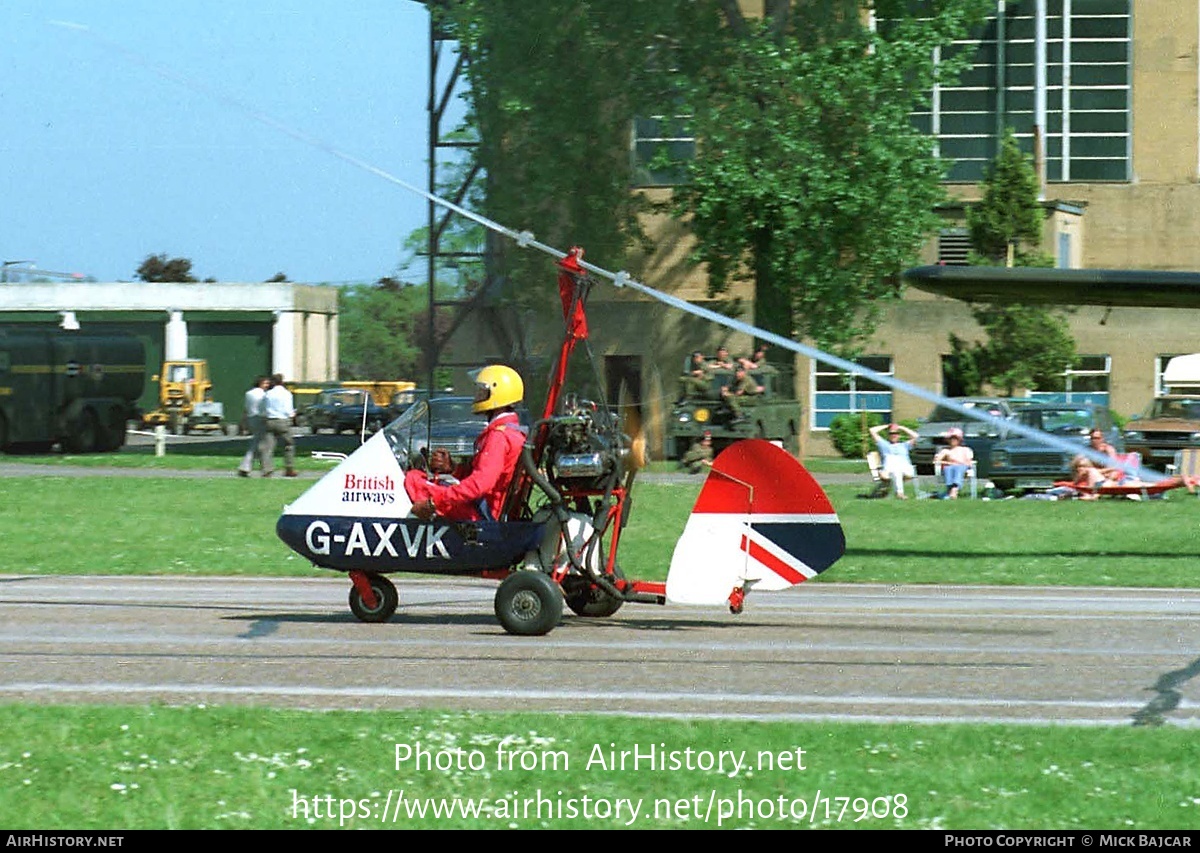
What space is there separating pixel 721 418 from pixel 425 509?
23.3 metres

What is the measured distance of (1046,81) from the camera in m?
52.3

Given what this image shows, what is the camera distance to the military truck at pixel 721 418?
119 ft

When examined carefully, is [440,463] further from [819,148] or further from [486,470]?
[819,148]

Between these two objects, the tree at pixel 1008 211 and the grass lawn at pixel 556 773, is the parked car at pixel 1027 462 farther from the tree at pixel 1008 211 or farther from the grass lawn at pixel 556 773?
the grass lawn at pixel 556 773

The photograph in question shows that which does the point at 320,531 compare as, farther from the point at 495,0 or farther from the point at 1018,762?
the point at 495,0

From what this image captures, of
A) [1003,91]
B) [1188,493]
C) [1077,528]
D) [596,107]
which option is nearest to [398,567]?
Result: [1077,528]

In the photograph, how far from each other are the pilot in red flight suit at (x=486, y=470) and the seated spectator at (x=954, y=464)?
1797 centimetres

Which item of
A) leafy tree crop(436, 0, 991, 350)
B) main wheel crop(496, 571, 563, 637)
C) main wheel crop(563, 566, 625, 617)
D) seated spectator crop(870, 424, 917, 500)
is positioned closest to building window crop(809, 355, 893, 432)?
leafy tree crop(436, 0, 991, 350)

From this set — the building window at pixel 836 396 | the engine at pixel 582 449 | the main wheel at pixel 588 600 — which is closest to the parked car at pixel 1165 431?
the building window at pixel 836 396

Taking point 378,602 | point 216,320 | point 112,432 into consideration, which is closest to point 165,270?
point 216,320

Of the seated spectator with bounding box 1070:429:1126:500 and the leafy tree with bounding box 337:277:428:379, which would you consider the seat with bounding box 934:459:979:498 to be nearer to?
the seated spectator with bounding box 1070:429:1126:500

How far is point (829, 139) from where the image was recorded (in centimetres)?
4141

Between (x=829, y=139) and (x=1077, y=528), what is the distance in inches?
750

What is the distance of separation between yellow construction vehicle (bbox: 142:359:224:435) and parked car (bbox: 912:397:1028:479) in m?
36.7
